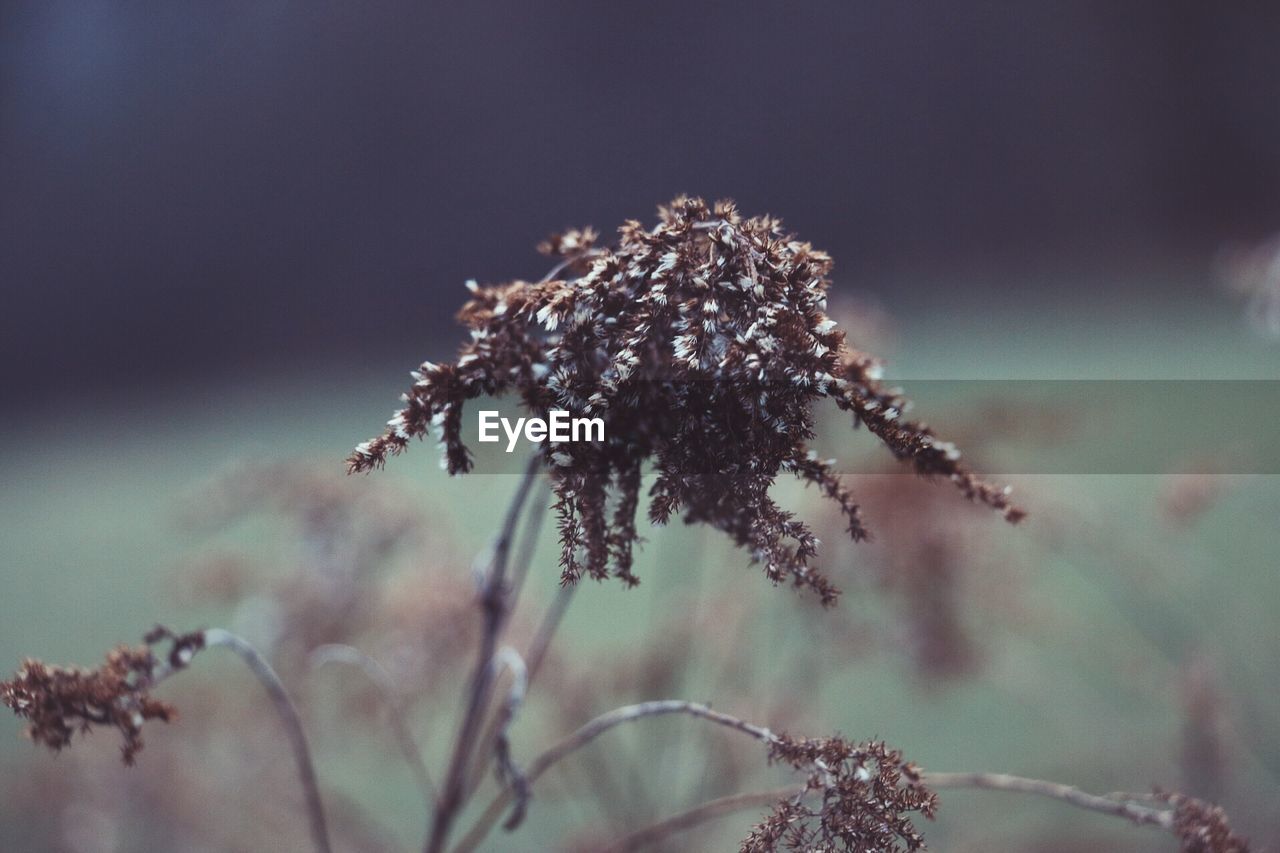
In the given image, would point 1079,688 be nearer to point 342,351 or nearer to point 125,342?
point 342,351

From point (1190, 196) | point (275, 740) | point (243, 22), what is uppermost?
point (243, 22)

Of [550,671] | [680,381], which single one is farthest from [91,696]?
[550,671]

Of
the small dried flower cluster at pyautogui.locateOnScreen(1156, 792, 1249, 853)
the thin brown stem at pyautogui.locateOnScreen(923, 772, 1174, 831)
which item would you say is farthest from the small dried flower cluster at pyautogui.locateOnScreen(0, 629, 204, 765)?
the small dried flower cluster at pyautogui.locateOnScreen(1156, 792, 1249, 853)

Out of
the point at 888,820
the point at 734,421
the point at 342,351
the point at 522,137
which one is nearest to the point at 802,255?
the point at 734,421

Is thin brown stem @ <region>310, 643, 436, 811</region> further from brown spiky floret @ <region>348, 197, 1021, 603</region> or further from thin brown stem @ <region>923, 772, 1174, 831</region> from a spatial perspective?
thin brown stem @ <region>923, 772, 1174, 831</region>
